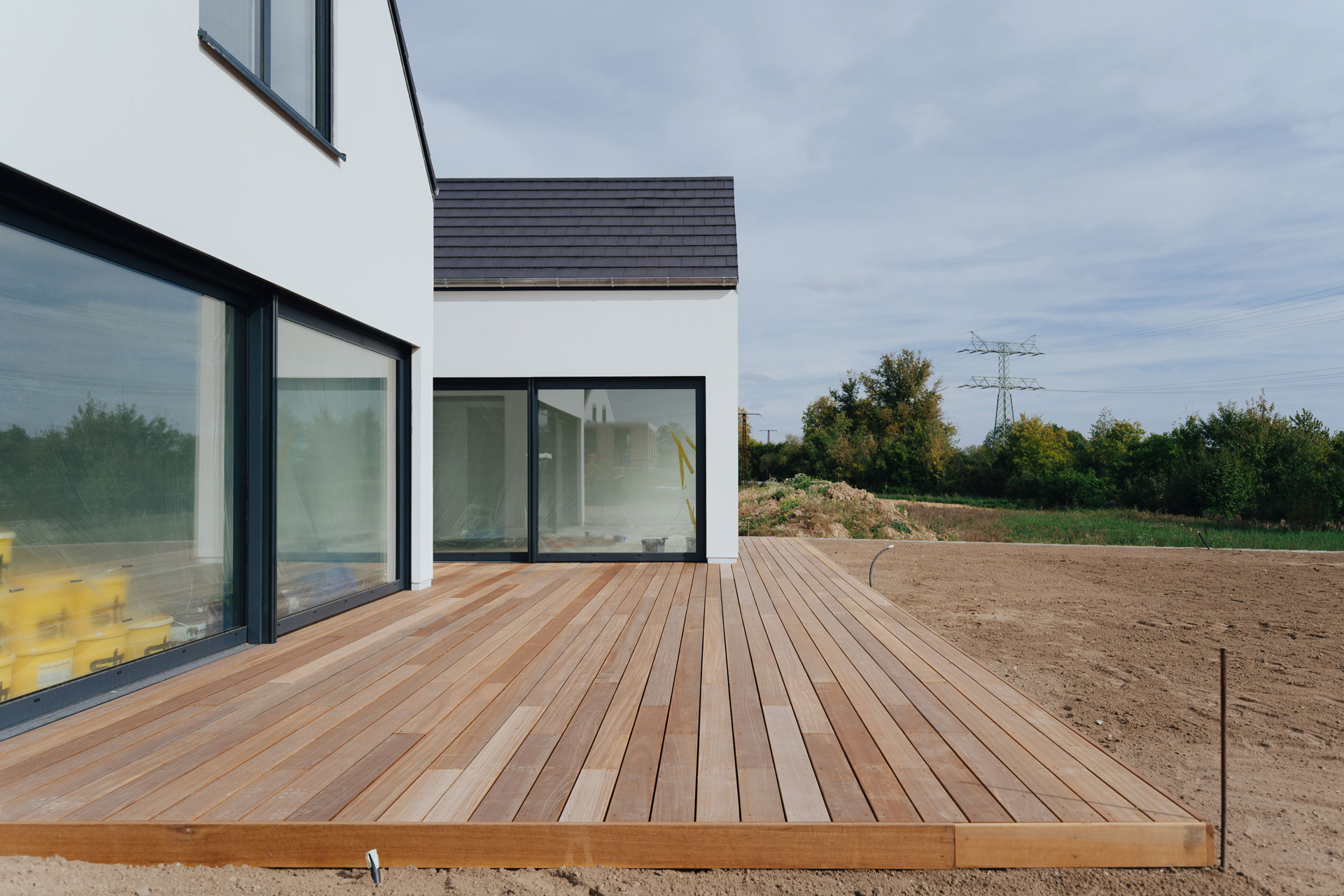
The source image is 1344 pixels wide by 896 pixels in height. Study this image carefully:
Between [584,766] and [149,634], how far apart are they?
208cm

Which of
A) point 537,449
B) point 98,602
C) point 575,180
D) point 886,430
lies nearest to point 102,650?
point 98,602

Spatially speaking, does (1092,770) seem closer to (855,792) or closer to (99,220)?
(855,792)

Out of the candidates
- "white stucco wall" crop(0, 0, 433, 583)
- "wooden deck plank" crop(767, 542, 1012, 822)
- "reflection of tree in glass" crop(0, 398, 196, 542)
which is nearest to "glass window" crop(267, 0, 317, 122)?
"white stucco wall" crop(0, 0, 433, 583)

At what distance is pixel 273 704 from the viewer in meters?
2.54

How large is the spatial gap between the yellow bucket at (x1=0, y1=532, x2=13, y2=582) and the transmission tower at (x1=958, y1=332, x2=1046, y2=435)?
39.5 m

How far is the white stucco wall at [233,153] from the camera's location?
2170 mm

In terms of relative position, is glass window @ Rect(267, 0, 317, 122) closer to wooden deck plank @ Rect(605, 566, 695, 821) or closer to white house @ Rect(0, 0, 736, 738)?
white house @ Rect(0, 0, 736, 738)

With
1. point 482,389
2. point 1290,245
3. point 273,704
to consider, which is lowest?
point 273,704

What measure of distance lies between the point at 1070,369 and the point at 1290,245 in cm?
1293

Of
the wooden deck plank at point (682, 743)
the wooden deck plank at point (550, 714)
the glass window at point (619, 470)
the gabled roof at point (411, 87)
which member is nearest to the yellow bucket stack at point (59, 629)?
the wooden deck plank at point (550, 714)

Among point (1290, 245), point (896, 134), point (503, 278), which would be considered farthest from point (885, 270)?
point (503, 278)

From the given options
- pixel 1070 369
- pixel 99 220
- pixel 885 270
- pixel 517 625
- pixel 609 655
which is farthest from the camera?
pixel 1070 369

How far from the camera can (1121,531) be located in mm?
13172

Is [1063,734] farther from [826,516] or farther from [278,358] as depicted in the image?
[826,516]
